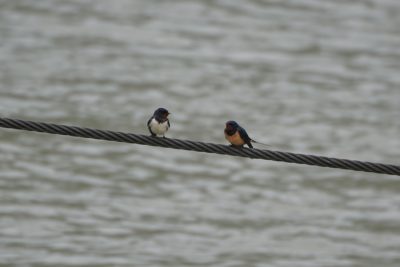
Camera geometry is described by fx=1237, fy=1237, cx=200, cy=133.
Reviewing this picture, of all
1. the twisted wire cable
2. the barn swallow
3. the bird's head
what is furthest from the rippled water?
the twisted wire cable

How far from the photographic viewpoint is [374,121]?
14.9 meters

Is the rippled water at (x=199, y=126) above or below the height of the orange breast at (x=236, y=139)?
above

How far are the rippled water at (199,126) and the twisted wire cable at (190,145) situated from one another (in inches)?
192

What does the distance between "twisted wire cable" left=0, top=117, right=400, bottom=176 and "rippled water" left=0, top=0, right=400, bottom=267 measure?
4.87 metres

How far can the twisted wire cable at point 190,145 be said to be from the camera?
5902mm

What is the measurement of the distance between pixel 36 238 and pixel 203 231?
1551 mm

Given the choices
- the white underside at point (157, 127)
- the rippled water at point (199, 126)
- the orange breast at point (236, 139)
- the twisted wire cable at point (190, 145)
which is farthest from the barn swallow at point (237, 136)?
the rippled water at point (199, 126)

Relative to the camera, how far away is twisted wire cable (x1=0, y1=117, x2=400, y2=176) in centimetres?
590

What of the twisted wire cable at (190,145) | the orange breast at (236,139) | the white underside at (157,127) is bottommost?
the twisted wire cable at (190,145)

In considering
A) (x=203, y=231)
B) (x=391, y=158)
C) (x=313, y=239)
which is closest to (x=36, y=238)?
(x=203, y=231)

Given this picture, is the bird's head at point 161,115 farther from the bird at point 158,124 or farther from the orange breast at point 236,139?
the orange breast at point 236,139

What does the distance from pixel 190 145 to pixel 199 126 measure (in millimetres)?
8411

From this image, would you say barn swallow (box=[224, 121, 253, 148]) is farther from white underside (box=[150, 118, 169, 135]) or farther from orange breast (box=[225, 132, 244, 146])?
white underside (box=[150, 118, 169, 135])

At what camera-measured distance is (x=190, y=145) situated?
19.4 ft
